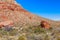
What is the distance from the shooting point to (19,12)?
47844 millimetres

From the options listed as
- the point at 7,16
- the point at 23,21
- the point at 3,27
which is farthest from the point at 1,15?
the point at 3,27

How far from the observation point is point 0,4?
46594 millimetres

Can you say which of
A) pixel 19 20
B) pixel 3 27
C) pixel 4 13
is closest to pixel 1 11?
pixel 4 13

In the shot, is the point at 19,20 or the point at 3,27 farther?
the point at 19,20

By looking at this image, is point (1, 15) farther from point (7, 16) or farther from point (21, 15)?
point (21, 15)

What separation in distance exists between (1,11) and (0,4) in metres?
2.88

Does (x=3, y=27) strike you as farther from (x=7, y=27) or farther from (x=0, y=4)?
(x=0, y=4)

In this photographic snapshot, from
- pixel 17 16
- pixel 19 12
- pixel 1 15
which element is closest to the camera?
pixel 1 15

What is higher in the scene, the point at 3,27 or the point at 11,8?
the point at 11,8

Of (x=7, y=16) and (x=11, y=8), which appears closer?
(x=7, y=16)

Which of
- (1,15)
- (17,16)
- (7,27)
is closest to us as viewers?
(7,27)

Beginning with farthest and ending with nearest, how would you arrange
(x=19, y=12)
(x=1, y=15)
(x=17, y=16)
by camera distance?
(x=19, y=12)
(x=17, y=16)
(x=1, y=15)

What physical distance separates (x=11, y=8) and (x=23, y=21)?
6.00 meters

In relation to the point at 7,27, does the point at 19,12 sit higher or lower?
higher
